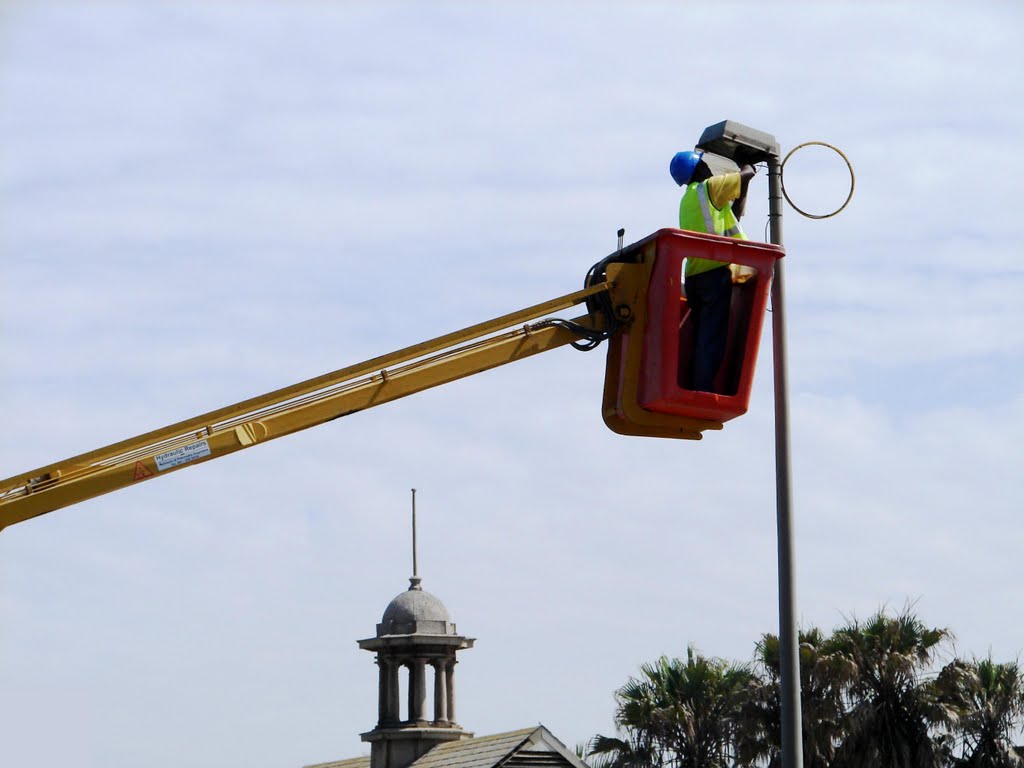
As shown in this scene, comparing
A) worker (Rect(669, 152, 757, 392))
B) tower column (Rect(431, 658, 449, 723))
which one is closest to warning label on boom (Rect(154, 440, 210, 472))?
worker (Rect(669, 152, 757, 392))

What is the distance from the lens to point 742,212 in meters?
13.5

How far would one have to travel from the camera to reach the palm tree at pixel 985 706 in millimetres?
34688

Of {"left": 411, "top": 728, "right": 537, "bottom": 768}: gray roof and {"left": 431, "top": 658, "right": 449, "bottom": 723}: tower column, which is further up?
{"left": 431, "top": 658, "right": 449, "bottom": 723}: tower column

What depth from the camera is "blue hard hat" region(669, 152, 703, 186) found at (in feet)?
43.9

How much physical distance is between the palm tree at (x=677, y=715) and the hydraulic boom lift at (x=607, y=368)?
27194mm

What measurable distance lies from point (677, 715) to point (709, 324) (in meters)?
28.6

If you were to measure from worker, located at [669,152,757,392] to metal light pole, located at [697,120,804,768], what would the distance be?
50 cm

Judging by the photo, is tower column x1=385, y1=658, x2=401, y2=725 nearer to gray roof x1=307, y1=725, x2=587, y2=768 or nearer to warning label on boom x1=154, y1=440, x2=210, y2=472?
gray roof x1=307, y1=725, x2=587, y2=768

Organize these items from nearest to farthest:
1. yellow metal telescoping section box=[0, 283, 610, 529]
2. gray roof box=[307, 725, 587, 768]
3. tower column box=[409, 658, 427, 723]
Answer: yellow metal telescoping section box=[0, 283, 610, 529] → gray roof box=[307, 725, 587, 768] → tower column box=[409, 658, 427, 723]

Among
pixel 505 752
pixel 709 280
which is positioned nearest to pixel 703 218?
pixel 709 280

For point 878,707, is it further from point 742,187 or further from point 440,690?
point 742,187

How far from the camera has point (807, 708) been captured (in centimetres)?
3616

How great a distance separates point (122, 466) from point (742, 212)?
190 inches

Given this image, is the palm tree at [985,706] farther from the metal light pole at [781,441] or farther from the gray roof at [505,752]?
the metal light pole at [781,441]
